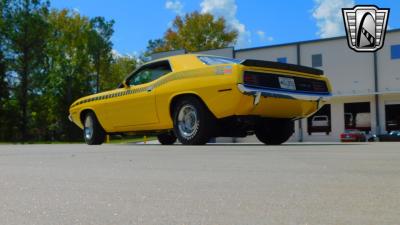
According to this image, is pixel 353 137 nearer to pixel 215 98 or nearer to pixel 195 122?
pixel 195 122

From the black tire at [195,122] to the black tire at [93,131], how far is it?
109 inches

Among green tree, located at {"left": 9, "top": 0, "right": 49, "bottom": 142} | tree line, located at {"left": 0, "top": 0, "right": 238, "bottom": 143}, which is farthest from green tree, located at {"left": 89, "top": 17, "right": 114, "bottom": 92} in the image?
green tree, located at {"left": 9, "top": 0, "right": 49, "bottom": 142}

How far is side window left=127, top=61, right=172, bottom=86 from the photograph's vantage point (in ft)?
31.7

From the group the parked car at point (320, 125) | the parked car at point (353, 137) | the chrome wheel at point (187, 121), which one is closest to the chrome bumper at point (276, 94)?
the chrome wheel at point (187, 121)

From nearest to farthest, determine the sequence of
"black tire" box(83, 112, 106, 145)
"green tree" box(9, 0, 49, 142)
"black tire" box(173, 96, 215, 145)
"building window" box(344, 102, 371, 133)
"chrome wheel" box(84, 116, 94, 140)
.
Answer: "black tire" box(173, 96, 215, 145), "black tire" box(83, 112, 106, 145), "chrome wheel" box(84, 116, 94, 140), "building window" box(344, 102, 371, 133), "green tree" box(9, 0, 49, 142)

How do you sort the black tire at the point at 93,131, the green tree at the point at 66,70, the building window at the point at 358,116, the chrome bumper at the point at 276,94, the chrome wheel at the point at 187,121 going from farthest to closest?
the green tree at the point at 66,70
the building window at the point at 358,116
the black tire at the point at 93,131
the chrome wheel at the point at 187,121
the chrome bumper at the point at 276,94

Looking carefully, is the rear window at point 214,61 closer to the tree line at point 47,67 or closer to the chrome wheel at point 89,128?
the chrome wheel at point 89,128

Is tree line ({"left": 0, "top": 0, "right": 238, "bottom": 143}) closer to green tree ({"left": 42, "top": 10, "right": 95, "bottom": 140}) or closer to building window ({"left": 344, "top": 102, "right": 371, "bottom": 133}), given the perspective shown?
green tree ({"left": 42, "top": 10, "right": 95, "bottom": 140})

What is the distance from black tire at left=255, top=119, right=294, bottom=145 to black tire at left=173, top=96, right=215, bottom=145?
52.8 inches

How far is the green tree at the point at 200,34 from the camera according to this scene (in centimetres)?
6141

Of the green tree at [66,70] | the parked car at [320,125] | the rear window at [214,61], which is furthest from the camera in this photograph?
the green tree at [66,70]
